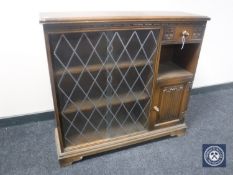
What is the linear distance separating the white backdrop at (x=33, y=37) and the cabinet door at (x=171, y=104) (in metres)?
0.61

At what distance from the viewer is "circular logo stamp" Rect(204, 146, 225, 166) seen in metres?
1.19

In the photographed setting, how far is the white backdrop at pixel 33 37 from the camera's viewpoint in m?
1.16

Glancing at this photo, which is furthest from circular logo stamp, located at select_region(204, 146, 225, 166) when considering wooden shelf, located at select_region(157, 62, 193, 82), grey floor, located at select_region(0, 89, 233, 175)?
wooden shelf, located at select_region(157, 62, 193, 82)

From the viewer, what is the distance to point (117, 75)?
110 cm

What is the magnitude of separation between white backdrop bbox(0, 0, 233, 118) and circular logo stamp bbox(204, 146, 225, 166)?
2.90 ft

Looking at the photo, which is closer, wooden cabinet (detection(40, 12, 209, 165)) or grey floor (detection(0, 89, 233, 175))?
Result: wooden cabinet (detection(40, 12, 209, 165))

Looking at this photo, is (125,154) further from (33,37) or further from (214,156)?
(33,37)

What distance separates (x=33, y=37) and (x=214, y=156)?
136cm

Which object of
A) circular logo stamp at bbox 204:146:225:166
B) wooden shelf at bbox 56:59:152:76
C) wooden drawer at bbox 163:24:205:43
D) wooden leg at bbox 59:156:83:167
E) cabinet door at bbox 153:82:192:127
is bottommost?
circular logo stamp at bbox 204:146:225:166

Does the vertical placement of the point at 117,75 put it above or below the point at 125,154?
above

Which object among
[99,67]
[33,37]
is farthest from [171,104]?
[33,37]

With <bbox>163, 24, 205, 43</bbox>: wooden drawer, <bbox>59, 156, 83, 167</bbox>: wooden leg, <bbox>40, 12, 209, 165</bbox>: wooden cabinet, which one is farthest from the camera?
<bbox>59, 156, 83, 167</bbox>: wooden leg

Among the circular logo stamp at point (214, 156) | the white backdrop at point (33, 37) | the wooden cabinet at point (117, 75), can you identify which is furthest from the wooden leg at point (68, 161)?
the circular logo stamp at point (214, 156)

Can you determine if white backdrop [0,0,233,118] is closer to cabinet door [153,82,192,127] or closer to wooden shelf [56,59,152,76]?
wooden shelf [56,59,152,76]
